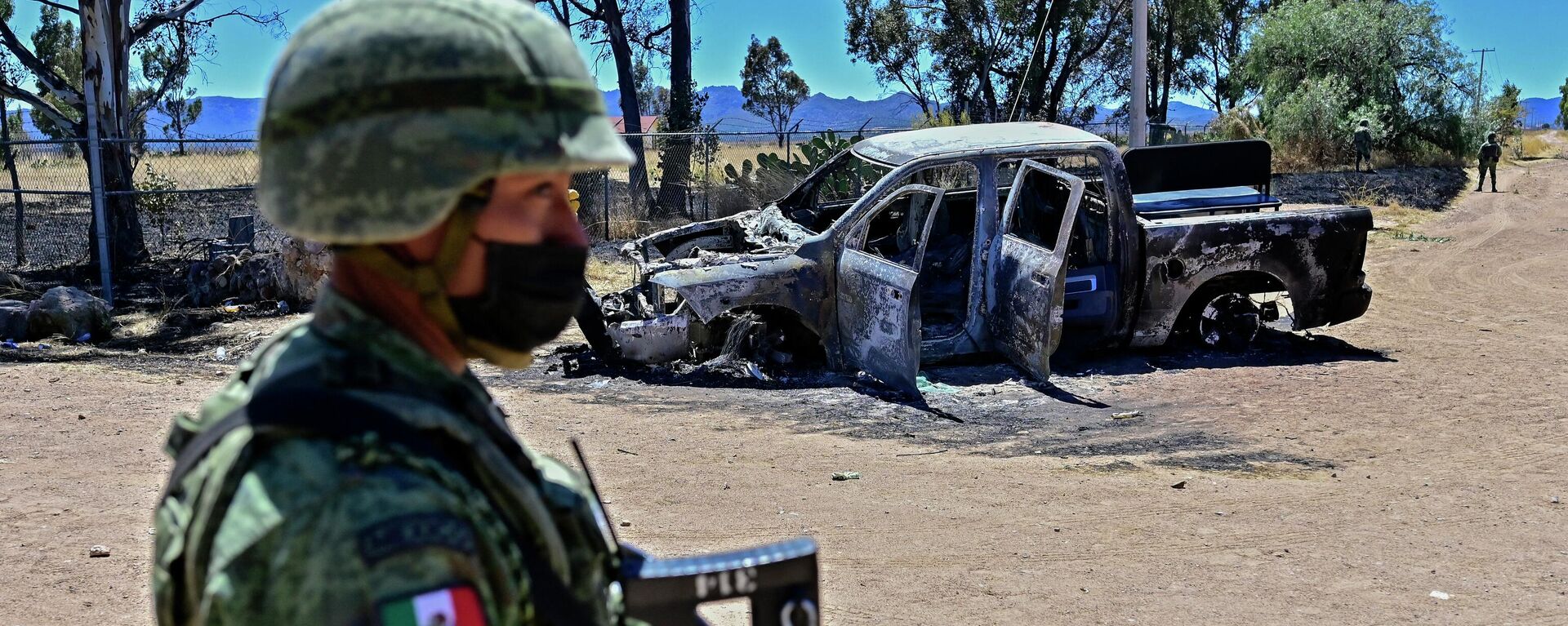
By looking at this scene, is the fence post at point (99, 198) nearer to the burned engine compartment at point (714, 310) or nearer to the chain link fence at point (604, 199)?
the chain link fence at point (604, 199)

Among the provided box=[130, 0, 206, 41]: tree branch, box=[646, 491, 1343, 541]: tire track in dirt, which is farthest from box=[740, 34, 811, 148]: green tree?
box=[646, 491, 1343, 541]: tire track in dirt

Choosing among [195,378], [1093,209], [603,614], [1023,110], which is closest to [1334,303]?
[1093,209]

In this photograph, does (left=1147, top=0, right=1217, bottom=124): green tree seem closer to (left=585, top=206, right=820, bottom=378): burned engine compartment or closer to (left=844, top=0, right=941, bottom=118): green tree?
(left=844, top=0, right=941, bottom=118): green tree

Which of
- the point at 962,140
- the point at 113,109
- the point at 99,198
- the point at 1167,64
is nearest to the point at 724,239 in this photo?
the point at 962,140

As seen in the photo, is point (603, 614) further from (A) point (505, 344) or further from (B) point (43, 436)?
(B) point (43, 436)

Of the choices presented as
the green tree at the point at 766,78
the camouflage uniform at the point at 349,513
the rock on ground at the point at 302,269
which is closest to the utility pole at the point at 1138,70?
the rock on ground at the point at 302,269

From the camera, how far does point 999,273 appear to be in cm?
848

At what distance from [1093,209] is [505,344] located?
847 centimetres

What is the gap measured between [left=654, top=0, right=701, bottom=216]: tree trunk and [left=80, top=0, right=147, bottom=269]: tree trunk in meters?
7.13

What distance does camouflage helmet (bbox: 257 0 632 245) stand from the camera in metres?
1.13

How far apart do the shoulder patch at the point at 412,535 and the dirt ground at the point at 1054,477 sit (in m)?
3.32

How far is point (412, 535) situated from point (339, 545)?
Result: 0.06m

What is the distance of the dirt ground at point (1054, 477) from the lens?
4.50 m

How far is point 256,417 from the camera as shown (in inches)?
41.3
